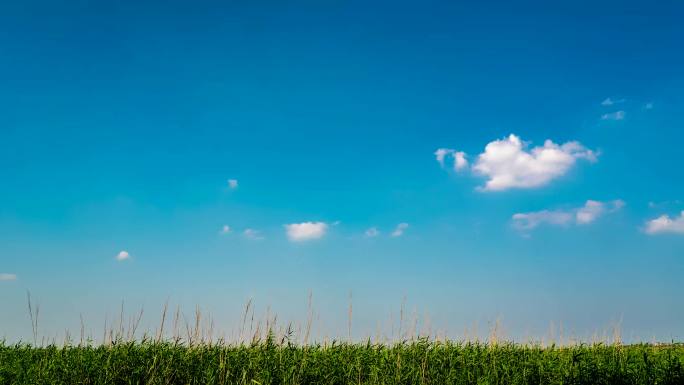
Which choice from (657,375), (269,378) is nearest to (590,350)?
(657,375)

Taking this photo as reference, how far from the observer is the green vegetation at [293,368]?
8844 mm

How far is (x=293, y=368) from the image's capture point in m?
8.85

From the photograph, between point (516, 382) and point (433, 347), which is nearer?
point (516, 382)

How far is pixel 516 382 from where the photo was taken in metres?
8.96

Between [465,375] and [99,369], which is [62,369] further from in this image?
[465,375]

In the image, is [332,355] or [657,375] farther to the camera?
[332,355]

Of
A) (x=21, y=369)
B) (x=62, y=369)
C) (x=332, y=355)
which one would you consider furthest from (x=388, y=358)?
(x=21, y=369)

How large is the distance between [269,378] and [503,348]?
6887 millimetres

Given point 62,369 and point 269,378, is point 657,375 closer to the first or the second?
point 269,378

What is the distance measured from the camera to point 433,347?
11.7 m

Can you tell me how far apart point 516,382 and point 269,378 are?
4.32 m

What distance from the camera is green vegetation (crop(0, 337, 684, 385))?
29.0ft

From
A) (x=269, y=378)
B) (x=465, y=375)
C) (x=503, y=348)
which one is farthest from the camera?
(x=503, y=348)

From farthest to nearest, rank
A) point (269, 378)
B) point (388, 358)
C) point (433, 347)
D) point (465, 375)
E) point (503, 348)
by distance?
point (503, 348)
point (433, 347)
point (388, 358)
point (465, 375)
point (269, 378)
